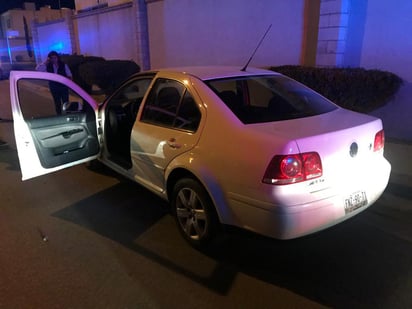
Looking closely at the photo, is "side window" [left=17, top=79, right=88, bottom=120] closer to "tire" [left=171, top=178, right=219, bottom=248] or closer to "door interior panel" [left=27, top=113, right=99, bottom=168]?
"door interior panel" [left=27, top=113, right=99, bottom=168]

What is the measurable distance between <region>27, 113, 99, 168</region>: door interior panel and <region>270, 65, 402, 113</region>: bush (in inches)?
162

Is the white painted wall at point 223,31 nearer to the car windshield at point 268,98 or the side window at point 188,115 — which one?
the car windshield at point 268,98

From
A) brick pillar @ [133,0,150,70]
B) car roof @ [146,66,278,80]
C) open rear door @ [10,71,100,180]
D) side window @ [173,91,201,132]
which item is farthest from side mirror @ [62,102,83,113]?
brick pillar @ [133,0,150,70]

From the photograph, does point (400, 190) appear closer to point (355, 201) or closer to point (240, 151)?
point (355, 201)

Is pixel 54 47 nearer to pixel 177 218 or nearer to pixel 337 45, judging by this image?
pixel 337 45

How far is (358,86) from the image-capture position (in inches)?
248

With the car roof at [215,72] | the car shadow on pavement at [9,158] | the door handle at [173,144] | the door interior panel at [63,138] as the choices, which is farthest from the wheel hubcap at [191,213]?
the car shadow on pavement at [9,158]

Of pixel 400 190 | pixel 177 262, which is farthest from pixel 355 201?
pixel 400 190

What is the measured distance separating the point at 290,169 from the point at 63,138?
2977 mm

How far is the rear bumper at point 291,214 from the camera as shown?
262cm

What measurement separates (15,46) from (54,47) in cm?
2412

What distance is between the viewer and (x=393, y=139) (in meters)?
6.53

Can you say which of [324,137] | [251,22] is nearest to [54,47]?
[251,22]

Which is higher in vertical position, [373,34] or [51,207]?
[373,34]
